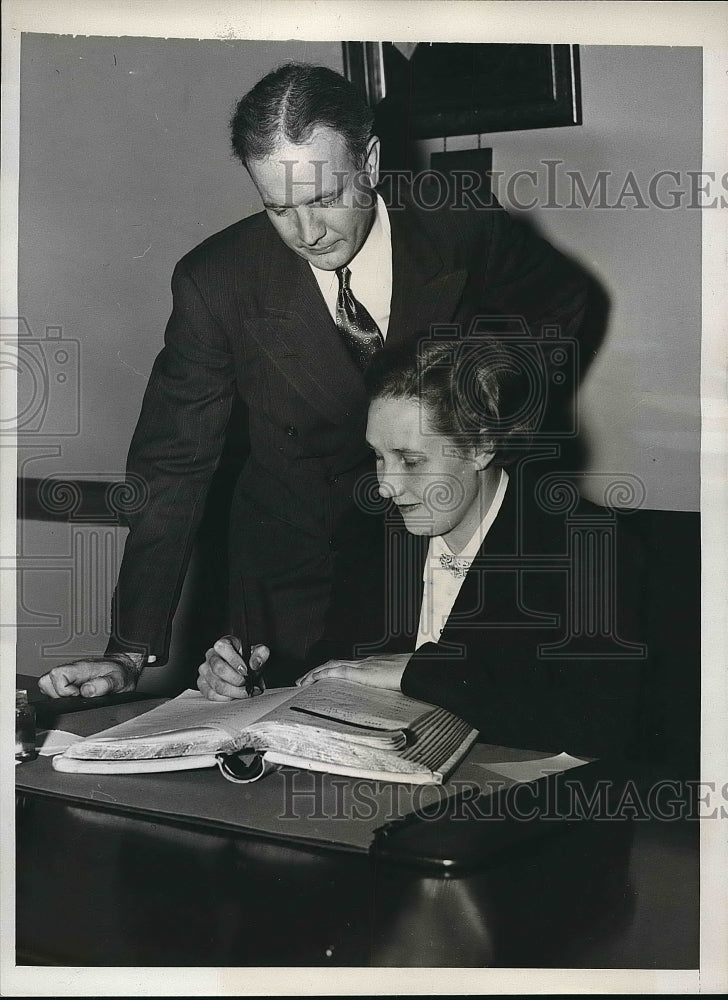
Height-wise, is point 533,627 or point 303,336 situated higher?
point 303,336

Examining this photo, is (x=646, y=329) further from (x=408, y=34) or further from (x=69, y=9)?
(x=69, y=9)

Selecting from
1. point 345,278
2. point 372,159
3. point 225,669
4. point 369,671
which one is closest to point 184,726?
point 225,669

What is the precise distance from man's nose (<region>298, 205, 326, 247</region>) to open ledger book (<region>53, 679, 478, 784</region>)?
67cm

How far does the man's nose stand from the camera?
137 cm

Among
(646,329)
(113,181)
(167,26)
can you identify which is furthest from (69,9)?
(646,329)

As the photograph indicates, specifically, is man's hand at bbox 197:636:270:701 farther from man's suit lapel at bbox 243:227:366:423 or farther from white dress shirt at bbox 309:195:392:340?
white dress shirt at bbox 309:195:392:340

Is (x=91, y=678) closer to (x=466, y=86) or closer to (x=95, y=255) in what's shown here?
(x=95, y=255)

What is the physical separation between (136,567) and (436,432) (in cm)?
50

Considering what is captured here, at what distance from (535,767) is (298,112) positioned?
102 cm

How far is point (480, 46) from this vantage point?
1.40 meters

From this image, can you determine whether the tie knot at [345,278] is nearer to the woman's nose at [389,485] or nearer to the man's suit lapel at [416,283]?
the man's suit lapel at [416,283]

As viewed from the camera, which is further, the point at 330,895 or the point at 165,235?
the point at 165,235

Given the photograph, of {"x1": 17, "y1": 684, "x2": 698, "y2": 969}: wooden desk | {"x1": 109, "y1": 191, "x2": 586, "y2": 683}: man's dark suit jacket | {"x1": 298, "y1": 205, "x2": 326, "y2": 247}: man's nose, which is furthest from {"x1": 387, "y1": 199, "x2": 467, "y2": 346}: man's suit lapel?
{"x1": 17, "y1": 684, "x2": 698, "y2": 969}: wooden desk

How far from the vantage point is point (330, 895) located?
1271 mm
